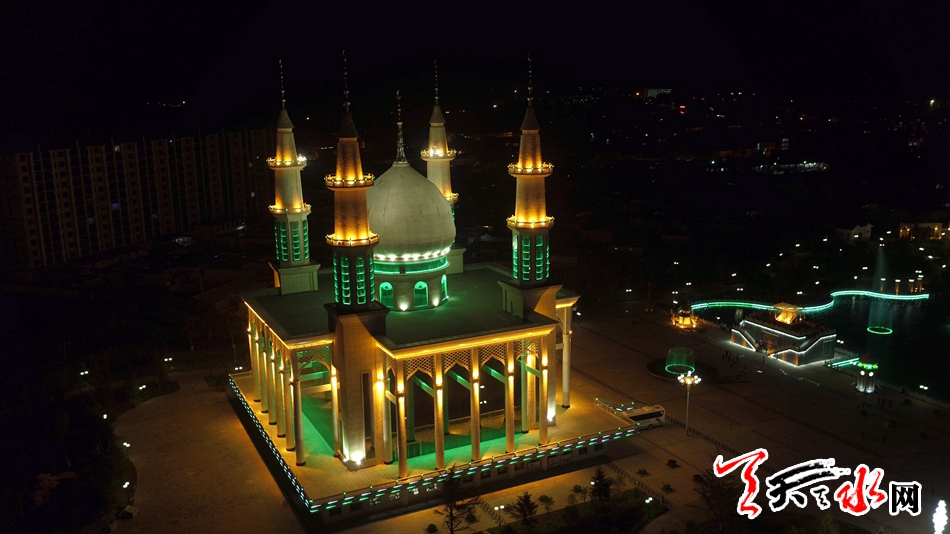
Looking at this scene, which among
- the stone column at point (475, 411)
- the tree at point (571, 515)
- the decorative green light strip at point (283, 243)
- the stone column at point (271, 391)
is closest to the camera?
the tree at point (571, 515)

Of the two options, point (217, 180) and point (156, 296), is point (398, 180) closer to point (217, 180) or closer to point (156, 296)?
point (156, 296)

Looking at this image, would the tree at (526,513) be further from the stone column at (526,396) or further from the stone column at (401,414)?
the stone column at (526,396)

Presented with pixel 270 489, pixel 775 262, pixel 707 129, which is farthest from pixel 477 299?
pixel 707 129

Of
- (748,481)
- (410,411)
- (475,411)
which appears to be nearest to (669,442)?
Result: (748,481)

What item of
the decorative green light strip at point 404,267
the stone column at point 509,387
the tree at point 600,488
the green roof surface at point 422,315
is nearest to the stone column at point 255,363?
the green roof surface at point 422,315

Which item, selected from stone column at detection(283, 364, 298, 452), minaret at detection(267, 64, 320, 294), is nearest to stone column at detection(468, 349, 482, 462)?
stone column at detection(283, 364, 298, 452)

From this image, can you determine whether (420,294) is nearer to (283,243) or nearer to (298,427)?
(283,243)
